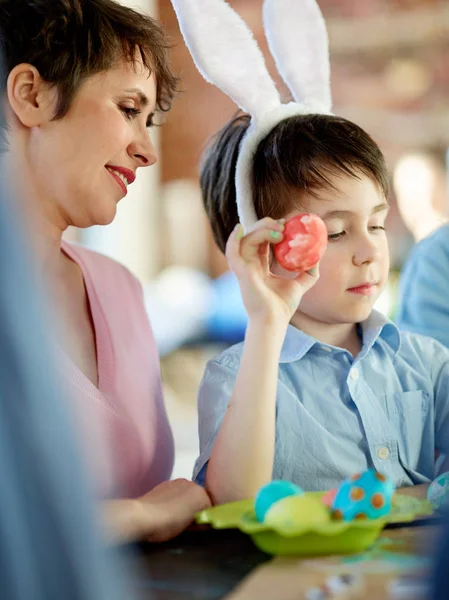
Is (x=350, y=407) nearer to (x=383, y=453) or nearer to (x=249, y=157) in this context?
(x=383, y=453)

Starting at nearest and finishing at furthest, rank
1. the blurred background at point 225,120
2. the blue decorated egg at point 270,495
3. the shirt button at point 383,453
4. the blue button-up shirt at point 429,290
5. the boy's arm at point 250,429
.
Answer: the blue decorated egg at point 270,495 → the boy's arm at point 250,429 → the shirt button at point 383,453 → the blue button-up shirt at point 429,290 → the blurred background at point 225,120

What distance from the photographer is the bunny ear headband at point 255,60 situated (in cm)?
106

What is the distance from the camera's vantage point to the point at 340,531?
0.68 metres

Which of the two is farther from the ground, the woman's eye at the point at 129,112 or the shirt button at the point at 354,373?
the woman's eye at the point at 129,112

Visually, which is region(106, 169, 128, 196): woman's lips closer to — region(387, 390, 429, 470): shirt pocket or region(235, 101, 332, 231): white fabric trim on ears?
region(235, 101, 332, 231): white fabric trim on ears

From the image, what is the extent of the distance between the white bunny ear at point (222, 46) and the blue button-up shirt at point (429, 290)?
0.48 meters

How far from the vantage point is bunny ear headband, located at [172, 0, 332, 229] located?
1.06m

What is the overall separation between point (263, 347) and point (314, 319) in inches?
8.5

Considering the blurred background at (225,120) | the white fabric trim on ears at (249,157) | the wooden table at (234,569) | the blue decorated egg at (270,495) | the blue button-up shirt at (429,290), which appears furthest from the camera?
the blurred background at (225,120)

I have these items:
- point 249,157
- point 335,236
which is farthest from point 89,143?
point 335,236

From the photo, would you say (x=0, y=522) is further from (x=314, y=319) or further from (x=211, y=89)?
(x=211, y=89)

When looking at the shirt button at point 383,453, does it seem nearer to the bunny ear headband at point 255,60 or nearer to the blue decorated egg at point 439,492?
the blue decorated egg at point 439,492

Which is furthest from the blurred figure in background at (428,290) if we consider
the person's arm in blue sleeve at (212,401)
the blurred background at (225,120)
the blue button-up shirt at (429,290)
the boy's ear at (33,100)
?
the blurred background at (225,120)

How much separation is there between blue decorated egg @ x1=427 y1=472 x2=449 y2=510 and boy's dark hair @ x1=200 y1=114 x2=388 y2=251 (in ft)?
1.38
